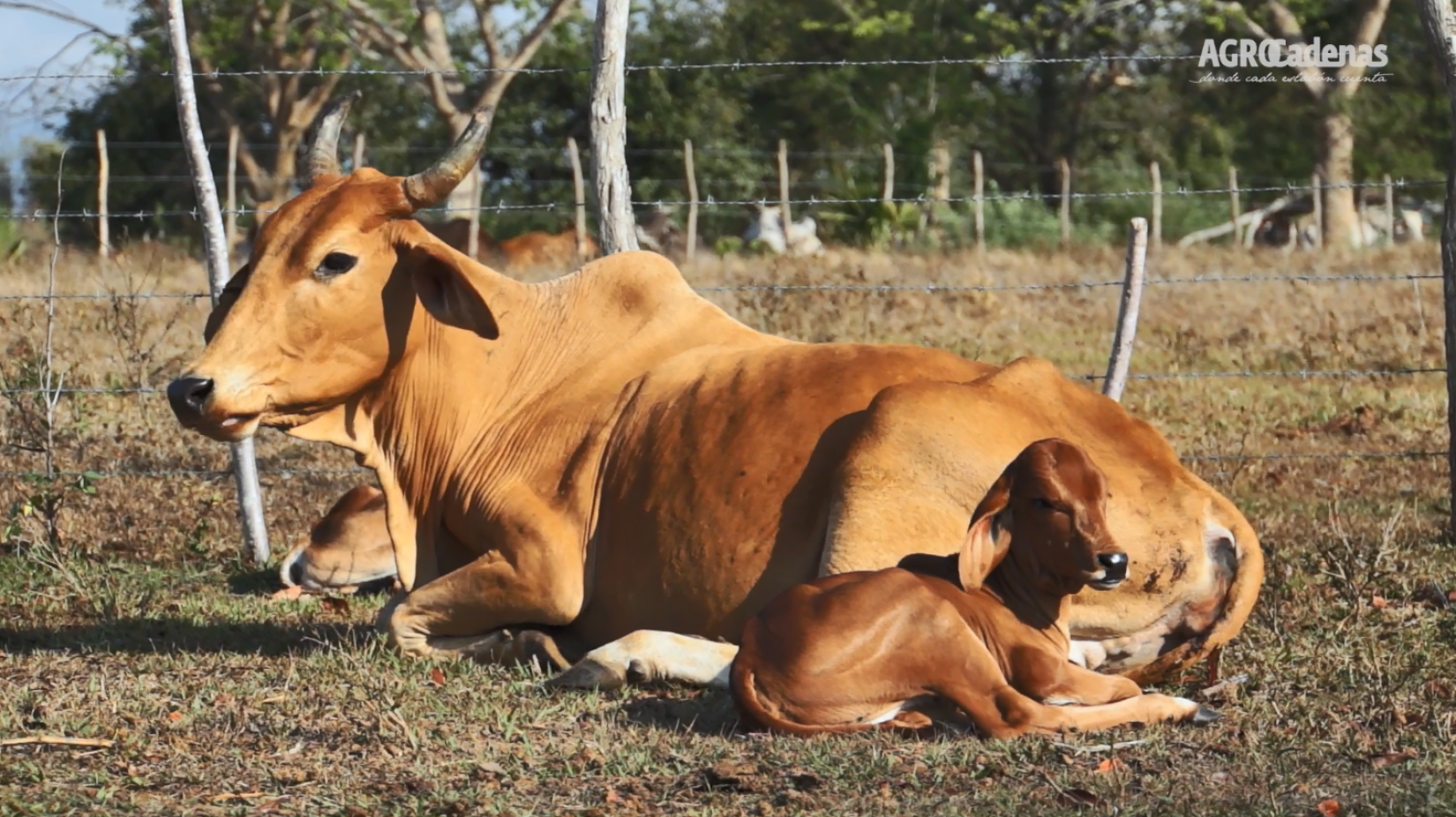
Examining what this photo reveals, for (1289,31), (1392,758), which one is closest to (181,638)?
(1392,758)

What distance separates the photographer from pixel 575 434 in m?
5.88

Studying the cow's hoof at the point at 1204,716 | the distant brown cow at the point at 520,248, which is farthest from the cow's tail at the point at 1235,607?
the distant brown cow at the point at 520,248

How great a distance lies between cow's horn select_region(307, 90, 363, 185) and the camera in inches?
246

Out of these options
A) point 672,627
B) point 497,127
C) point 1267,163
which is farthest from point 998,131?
point 672,627

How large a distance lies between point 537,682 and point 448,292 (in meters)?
1.29

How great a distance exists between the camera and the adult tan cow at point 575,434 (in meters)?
5.17

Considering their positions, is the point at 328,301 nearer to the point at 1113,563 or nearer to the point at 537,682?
the point at 537,682

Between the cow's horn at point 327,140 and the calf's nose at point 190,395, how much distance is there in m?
1.02

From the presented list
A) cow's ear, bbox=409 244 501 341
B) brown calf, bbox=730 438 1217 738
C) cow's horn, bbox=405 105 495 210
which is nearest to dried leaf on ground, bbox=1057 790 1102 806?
brown calf, bbox=730 438 1217 738

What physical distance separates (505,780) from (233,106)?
32.5 m

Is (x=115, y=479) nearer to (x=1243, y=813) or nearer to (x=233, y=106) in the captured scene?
(x=1243, y=813)

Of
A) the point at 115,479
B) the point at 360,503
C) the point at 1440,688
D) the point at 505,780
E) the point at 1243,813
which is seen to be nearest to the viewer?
the point at 1243,813

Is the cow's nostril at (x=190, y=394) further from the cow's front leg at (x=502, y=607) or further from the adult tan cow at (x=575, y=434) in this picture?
the cow's front leg at (x=502, y=607)

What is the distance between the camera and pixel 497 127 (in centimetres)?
3291
